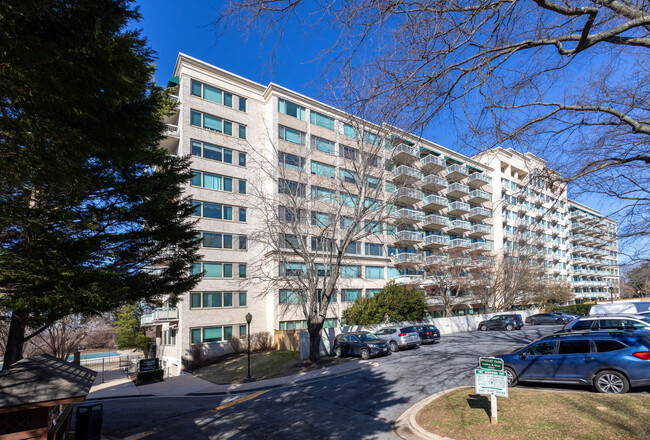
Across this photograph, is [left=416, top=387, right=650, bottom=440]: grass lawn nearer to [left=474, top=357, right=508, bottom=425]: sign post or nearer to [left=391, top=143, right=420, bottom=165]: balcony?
[left=474, top=357, right=508, bottom=425]: sign post

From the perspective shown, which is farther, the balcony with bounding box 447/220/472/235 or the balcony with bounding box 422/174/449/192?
the balcony with bounding box 447/220/472/235

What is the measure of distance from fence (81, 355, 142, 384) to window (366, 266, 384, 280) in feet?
77.8

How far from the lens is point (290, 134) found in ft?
115

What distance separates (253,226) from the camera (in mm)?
32688

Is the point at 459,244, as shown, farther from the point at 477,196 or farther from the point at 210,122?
the point at 210,122

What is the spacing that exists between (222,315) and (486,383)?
83.6ft

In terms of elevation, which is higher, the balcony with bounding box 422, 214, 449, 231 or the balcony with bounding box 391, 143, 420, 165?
the balcony with bounding box 391, 143, 420, 165

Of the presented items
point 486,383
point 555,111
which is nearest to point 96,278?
point 486,383

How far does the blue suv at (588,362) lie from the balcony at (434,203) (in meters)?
32.5

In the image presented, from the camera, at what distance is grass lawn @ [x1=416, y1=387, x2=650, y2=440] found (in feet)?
22.5

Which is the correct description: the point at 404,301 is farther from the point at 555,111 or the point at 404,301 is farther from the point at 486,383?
the point at 555,111

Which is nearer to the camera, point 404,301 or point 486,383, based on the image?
point 486,383

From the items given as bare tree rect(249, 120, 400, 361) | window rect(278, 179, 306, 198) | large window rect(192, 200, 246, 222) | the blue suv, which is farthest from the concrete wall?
the blue suv

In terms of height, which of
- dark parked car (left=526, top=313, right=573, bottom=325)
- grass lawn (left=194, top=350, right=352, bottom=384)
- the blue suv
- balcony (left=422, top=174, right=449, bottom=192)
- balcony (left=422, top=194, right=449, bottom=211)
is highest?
balcony (left=422, top=174, right=449, bottom=192)
